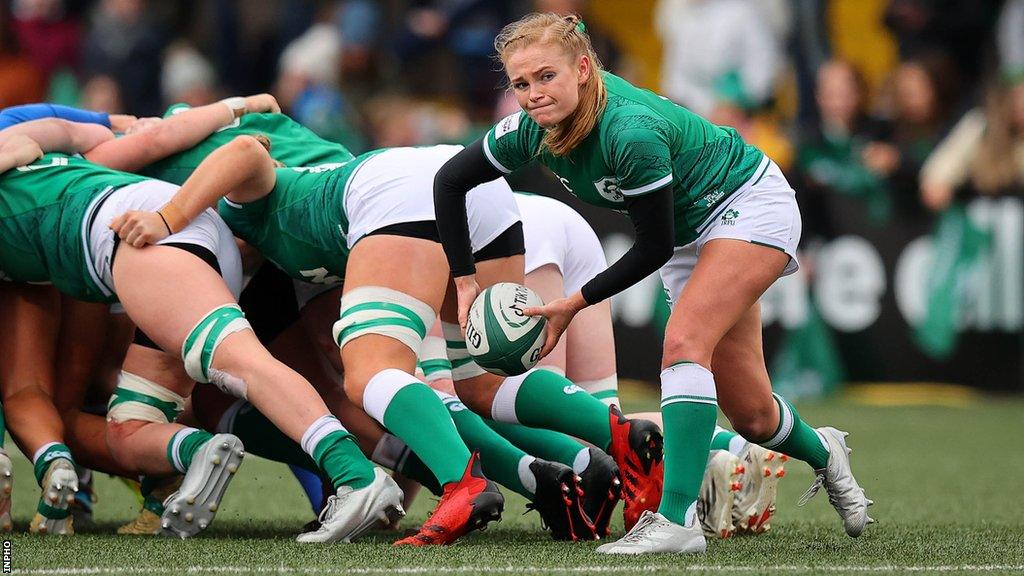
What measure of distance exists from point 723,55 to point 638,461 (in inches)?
295

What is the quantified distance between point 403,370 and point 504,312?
38 cm

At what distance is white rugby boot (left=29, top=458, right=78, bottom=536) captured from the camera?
4910 mm

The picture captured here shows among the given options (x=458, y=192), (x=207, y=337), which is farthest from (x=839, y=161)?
(x=207, y=337)

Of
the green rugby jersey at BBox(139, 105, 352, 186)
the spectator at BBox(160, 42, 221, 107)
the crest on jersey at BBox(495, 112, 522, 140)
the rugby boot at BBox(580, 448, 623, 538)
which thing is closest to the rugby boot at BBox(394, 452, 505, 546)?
the rugby boot at BBox(580, 448, 623, 538)

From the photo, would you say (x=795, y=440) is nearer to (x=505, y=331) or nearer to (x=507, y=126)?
(x=505, y=331)

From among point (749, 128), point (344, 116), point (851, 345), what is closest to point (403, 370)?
point (851, 345)

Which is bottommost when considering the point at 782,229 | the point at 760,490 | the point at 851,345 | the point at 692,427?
the point at 851,345

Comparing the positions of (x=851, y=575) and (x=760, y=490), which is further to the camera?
(x=760, y=490)

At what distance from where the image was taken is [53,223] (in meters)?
5.11

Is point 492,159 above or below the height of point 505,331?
above

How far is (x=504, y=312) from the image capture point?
4.59 m

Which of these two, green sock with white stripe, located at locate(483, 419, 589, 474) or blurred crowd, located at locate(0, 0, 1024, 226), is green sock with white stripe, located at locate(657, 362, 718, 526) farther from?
blurred crowd, located at locate(0, 0, 1024, 226)

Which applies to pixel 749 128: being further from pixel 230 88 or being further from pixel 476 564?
pixel 476 564

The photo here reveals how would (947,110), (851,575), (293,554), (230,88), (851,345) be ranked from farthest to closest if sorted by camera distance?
1. (230,88)
2. (947,110)
3. (851,345)
4. (293,554)
5. (851,575)
